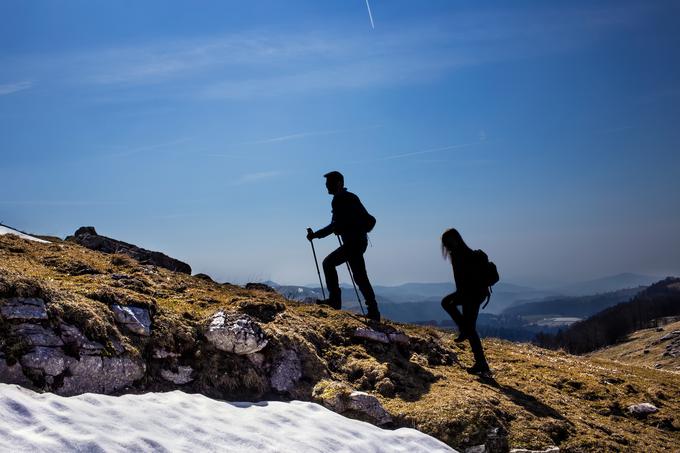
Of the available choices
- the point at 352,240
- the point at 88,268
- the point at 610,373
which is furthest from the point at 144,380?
the point at 610,373

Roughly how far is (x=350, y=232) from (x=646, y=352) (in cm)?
2917

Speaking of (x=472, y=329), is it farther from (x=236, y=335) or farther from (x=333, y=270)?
(x=236, y=335)

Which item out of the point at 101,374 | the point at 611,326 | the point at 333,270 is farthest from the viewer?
the point at 611,326

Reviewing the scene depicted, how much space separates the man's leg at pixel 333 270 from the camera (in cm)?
1530

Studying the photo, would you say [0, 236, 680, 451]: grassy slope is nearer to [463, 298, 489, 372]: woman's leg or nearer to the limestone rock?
the limestone rock

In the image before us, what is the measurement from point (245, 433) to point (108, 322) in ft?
12.2

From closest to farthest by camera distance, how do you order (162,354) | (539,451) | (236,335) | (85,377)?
(85,377) → (539,451) → (162,354) → (236,335)

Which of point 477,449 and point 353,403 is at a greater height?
point 353,403

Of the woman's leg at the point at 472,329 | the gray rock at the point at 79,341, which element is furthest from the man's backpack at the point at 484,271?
the gray rock at the point at 79,341

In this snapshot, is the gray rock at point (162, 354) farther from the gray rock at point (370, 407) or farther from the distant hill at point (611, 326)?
the distant hill at point (611, 326)

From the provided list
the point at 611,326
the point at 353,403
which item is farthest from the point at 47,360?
the point at 611,326

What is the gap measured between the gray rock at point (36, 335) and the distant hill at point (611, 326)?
60.7 meters

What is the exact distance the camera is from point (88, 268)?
14.1m

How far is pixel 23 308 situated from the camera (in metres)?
8.95
